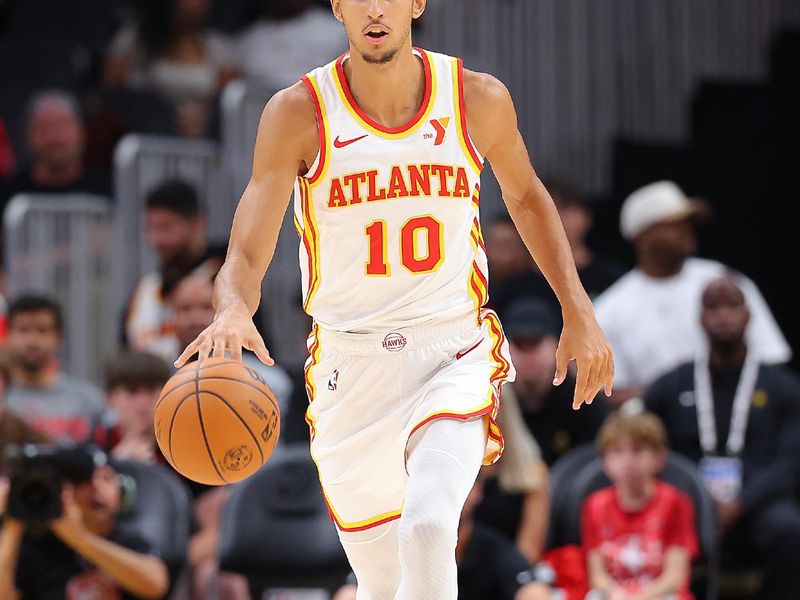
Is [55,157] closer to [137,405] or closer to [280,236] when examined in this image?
[280,236]

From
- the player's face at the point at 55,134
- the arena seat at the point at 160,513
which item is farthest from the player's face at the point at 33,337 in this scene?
the player's face at the point at 55,134

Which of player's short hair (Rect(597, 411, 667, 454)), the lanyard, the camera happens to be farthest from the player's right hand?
the lanyard

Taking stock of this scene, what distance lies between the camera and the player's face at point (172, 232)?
953 cm

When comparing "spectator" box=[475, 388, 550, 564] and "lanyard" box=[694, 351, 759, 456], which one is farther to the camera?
"lanyard" box=[694, 351, 759, 456]

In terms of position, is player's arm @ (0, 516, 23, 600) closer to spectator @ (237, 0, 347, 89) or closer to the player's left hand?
the player's left hand

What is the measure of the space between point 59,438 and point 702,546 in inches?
148

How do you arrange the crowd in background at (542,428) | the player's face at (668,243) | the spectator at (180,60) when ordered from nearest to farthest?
1. the crowd in background at (542,428)
2. the player's face at (668,243)
3. the spectator at (180,60)

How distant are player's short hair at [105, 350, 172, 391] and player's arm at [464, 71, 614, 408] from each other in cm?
335

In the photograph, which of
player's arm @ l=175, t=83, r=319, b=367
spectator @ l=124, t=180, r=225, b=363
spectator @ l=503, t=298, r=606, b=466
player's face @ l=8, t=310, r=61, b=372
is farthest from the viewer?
spectator @ l=124, t=180, r=225, b=363

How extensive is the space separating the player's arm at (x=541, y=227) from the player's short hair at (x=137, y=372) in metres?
3.35

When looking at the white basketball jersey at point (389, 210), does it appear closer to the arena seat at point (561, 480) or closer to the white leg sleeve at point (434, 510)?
the white leg sleeve at point (434, 510)

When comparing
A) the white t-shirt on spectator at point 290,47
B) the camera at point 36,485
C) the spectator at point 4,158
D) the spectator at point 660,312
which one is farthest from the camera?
the white t-shirt on spectator at point 290,47

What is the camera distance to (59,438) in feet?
30.1

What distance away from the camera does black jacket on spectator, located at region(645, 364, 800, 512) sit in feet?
28.9
